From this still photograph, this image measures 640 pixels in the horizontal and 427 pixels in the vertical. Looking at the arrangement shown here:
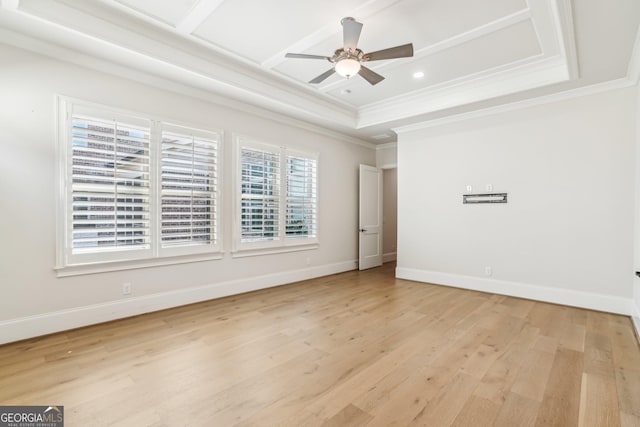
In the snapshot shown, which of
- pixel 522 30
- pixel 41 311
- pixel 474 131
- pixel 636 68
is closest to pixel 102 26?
pixel 41 311

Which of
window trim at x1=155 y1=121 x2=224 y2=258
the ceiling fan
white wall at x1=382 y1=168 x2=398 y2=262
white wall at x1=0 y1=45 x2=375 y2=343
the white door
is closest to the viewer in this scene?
the ceiling fan

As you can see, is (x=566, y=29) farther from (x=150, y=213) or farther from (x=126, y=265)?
(x=126, y=265)

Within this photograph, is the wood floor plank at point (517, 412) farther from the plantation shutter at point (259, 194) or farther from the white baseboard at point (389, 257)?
the white baseboard at point (389, 257)

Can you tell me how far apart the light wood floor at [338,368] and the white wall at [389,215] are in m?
4.16

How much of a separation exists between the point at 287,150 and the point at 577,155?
429 cm

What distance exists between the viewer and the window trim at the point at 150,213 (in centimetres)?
314

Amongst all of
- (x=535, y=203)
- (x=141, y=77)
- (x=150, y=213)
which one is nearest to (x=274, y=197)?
(x=150, y=213)

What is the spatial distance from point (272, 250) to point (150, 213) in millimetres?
2004

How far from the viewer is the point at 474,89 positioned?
4.41 m

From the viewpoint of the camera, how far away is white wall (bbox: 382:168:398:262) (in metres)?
8.09

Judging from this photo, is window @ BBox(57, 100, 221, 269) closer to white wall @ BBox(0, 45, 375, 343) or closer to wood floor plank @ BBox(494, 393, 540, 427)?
white wall @ BBox(0, 45, 375, 343)

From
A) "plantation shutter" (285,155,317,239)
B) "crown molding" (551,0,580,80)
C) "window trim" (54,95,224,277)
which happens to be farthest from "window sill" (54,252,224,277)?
"crown molding" (551,0,580,80)
